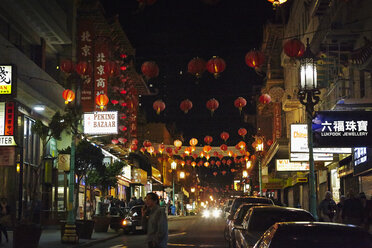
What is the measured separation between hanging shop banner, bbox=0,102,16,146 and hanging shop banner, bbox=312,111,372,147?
38.8 feet

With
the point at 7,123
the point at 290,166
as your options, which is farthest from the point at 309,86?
the point at 290,166

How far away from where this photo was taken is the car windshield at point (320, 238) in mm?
7633

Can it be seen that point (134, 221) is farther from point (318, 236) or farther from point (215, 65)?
point (318, 236)

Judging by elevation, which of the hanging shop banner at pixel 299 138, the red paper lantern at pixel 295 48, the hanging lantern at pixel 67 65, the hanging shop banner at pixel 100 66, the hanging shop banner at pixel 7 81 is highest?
the hanging shop banner at pixel 100 66

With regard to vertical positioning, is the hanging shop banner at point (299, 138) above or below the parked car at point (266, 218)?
above

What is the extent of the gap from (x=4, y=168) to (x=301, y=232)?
79.1 ft

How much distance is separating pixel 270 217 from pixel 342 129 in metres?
7.89

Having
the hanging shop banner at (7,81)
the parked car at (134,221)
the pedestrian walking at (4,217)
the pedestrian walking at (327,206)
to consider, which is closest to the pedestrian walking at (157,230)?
the pedestrian walking at (4,217)

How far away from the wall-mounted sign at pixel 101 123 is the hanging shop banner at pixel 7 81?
48.3 feet

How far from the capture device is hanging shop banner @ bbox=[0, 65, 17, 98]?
2233cm

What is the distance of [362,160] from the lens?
25125 mm

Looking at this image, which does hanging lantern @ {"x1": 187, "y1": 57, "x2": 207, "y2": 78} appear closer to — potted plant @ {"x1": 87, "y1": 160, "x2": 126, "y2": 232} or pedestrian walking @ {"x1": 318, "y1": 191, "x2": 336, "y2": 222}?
pedestrian walking @ {"x1": 318, "y1": 191, "x2": 336, "y2": 222}

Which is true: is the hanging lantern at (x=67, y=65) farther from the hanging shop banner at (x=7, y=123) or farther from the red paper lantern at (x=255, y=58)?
the red paper lantern at (x=255, y=58)

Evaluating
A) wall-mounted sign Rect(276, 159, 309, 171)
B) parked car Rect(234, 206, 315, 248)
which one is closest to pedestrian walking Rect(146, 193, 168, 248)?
parked car Rect(234, 206, 315, 248)
